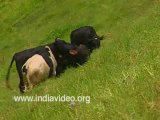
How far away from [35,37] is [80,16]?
8.45ft

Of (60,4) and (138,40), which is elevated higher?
(138,40)

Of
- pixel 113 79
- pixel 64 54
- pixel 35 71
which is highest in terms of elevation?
pixel 113 79

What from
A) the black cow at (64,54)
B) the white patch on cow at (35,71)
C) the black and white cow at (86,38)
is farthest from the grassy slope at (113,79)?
the black and white cow at (86,38)

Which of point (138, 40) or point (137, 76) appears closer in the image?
point (137, 76)

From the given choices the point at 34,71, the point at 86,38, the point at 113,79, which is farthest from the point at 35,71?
the point at 113,79

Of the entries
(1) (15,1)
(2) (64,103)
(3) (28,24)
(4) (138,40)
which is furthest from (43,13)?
(2) (64,103)

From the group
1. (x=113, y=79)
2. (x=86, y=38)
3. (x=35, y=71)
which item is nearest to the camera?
(x=113, y=79)

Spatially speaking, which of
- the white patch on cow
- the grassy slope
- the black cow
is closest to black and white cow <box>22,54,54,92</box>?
the white patch on cow

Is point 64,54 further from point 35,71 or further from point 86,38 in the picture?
point 86,38

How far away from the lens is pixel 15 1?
2792 cm

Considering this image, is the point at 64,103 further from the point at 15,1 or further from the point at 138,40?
the point at 15,1

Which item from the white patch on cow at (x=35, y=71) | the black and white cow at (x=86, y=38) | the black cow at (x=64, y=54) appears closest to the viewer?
the white patch on cow at (x=35, y=71)

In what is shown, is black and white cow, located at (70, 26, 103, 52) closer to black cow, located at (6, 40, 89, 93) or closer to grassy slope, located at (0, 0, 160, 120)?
grassy slope, located at (0, 0, 160, 120)

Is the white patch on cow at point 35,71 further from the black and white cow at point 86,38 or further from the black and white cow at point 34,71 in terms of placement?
the black and white cow at point 86,38
